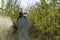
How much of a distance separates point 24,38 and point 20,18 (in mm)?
509

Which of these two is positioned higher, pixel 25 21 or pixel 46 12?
pixel 25 21

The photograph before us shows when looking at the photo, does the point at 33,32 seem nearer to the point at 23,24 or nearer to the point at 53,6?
the point at 53,6

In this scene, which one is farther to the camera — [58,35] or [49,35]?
[49,35]

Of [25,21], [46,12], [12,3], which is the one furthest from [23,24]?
[12,3]

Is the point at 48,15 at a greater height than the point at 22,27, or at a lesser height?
lesser

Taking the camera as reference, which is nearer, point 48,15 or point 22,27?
point 22,27

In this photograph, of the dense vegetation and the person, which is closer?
the person

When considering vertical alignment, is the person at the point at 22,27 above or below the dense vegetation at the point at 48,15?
above

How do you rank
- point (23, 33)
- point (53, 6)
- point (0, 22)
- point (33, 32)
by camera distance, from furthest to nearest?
point (33, 32) < point (53, 6) < point (0, 22) < point (23, 33)

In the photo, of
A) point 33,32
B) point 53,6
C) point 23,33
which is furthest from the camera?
point 33,32

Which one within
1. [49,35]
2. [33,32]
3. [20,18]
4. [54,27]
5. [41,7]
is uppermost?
[20,18]

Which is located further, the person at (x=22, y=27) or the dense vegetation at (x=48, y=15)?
the dense vegetation at (x=48, y=15)

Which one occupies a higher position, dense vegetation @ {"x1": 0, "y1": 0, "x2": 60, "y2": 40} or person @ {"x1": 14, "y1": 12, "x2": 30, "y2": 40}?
person @ {"x1": 14, "y1": 12, "x2": 30, "y2": 40}

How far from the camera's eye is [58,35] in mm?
12555
